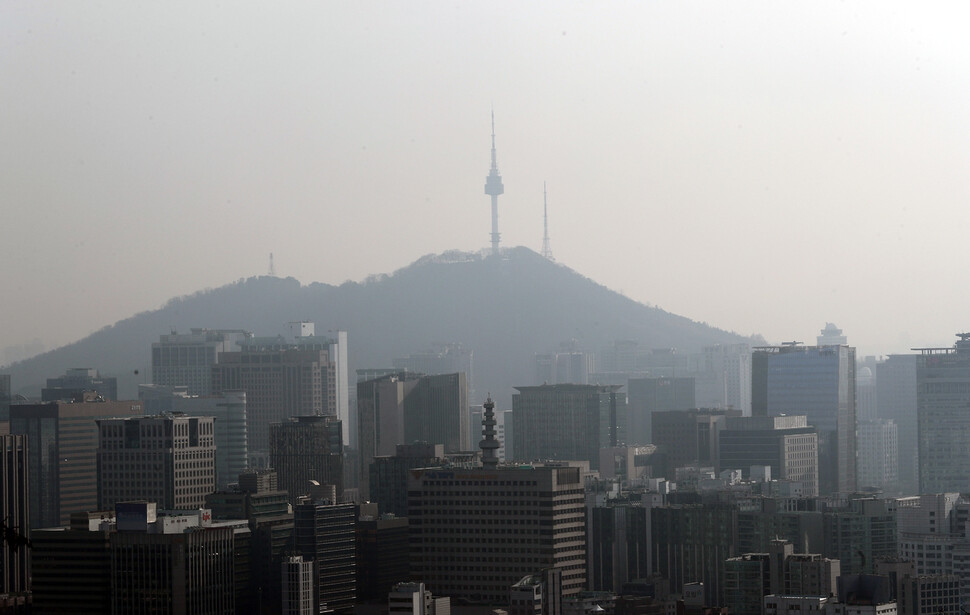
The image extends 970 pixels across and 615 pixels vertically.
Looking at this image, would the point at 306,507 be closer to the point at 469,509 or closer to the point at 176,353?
the point at 469,509

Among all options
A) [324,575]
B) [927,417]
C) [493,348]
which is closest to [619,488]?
[324,575]

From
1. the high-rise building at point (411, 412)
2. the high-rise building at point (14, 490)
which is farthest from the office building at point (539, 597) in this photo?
the high-rise building at point (411, 412)

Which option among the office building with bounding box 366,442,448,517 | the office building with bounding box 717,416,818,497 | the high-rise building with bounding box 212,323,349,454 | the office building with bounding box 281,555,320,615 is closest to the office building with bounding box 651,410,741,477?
the office building with bounding box 717,416,818,497

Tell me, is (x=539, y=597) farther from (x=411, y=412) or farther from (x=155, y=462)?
(x=411, y=412)

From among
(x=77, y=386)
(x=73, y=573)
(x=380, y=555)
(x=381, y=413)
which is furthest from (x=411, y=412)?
(x=73, y=573)

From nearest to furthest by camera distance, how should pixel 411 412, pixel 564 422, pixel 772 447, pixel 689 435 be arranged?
pixel 772 447 < pixel 411 412 < pixel 689 435 < pixel 564 422

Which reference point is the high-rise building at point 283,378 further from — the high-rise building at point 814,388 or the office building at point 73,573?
the office building at point 73,573

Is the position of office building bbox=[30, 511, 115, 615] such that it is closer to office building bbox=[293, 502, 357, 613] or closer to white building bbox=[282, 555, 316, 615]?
white building bbox=[282, 555, 316, 615]

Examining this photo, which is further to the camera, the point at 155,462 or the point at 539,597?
the point at 155,462
